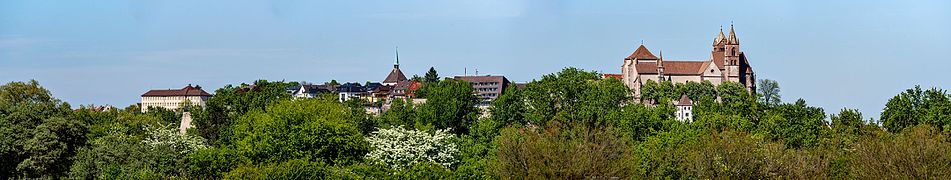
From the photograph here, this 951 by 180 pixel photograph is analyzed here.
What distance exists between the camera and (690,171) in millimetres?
53500

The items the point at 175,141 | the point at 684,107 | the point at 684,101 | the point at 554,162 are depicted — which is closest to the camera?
the point at 554,162

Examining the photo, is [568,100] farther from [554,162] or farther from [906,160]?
[906,160]

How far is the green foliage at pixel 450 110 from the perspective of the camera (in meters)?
99.1

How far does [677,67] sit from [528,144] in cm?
12294

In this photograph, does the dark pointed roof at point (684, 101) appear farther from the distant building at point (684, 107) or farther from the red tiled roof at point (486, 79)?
the red tiled roof at point (486, 79)

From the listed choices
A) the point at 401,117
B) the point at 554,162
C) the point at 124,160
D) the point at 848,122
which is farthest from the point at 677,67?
the point at 554,162

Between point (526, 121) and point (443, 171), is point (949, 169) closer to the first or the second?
point (443, 171)

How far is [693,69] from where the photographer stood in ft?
564

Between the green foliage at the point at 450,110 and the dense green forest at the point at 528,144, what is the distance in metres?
0.28

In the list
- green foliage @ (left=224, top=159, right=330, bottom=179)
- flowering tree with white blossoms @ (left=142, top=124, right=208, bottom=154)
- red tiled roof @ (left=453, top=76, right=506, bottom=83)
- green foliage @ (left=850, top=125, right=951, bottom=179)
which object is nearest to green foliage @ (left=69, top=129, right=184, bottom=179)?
flowering tree with white blossoms @ (left=142, top=124, right=208, bottom=154)

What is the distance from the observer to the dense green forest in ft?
168

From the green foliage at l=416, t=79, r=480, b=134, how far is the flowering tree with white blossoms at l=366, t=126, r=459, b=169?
25.2 meters

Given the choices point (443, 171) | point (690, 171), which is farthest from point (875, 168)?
point (443, 171)

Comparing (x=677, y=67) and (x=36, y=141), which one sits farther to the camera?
(x=677, y=67)
